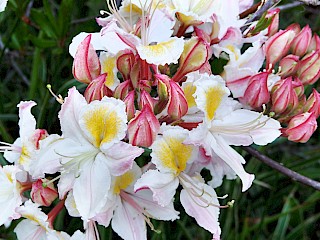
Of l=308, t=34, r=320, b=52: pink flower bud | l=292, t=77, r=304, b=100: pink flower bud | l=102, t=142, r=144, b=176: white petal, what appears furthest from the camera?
l=308, t=34, r=320, b=52: pink flower bud

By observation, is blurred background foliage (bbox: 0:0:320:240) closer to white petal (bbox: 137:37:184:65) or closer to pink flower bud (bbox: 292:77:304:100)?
pink flower bud (bbox: 292:77:304:100)

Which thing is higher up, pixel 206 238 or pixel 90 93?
pixel 90 93

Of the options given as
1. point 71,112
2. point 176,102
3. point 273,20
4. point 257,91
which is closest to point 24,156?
point 71,112

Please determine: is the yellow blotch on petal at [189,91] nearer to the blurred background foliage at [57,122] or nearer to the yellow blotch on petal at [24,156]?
the yellow blotch on petal at [24,156]

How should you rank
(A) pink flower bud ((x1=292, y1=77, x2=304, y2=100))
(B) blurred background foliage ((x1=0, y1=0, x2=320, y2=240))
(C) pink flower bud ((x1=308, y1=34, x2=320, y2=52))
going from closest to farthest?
(A) pink flower bud ((x1=292, y1=77, x2=304, y2=100)) < (C) pink flower bud ((x1=308, y1=34, x2=320, y2=52)) < (B) blurred background foliage ((x1=0, y1=0, x2=320, y2=240))

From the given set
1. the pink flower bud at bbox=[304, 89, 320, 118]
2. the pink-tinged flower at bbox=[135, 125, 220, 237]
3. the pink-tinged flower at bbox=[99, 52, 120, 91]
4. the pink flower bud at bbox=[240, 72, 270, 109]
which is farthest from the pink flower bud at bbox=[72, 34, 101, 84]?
the pink flower bud at bbox=[304, 89, 320, 118]

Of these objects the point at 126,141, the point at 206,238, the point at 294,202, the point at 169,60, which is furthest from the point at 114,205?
the point at 294,202

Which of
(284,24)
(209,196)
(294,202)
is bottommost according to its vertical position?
(294,202)

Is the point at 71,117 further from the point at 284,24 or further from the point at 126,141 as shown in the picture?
the point at 284,24
